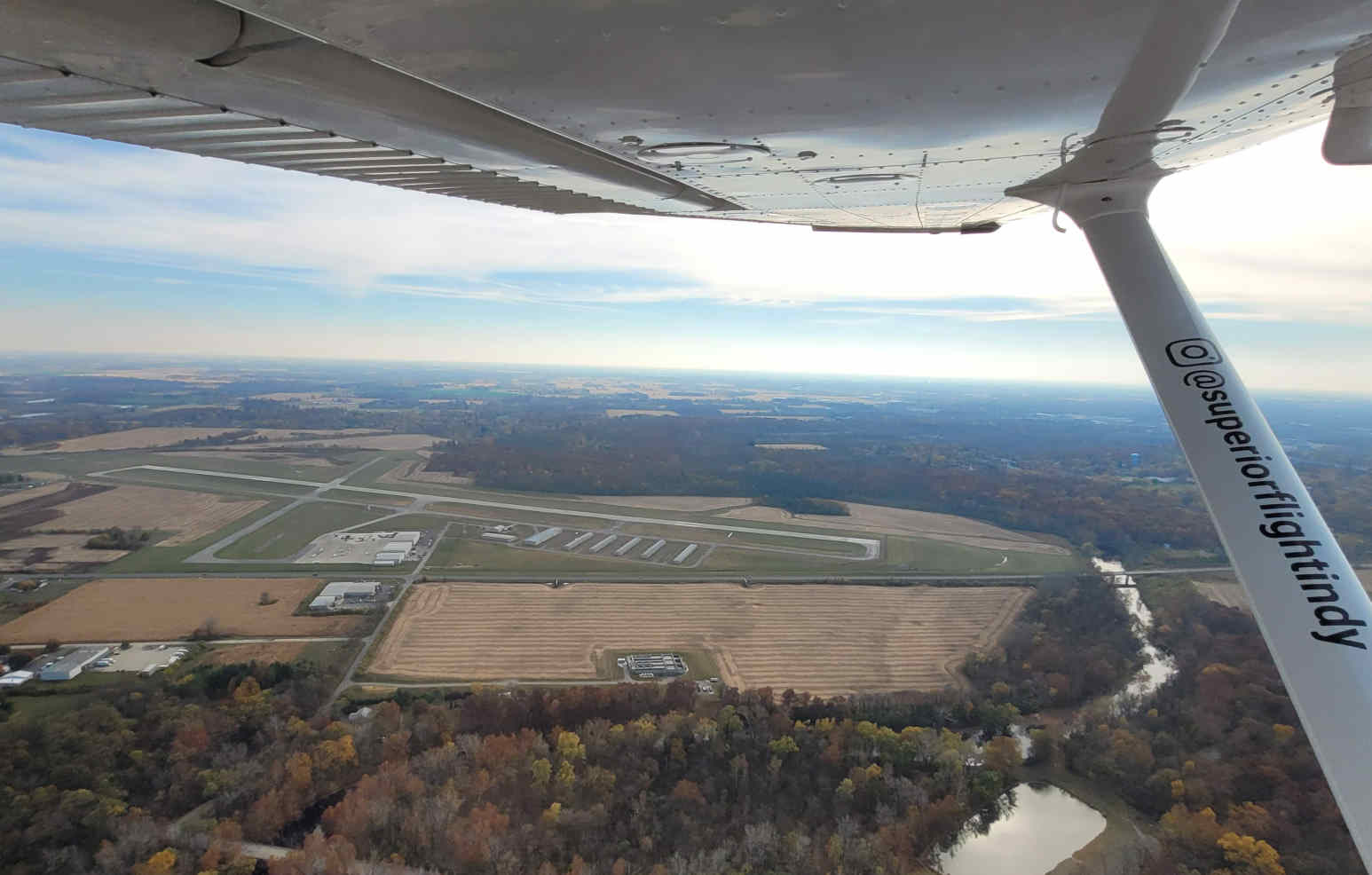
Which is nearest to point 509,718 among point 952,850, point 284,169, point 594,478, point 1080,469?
point 952,850

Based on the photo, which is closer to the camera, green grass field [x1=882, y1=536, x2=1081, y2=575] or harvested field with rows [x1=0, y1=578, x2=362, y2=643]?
harvested field with rows [x1=0, y1=578, x2=362, y2=643]

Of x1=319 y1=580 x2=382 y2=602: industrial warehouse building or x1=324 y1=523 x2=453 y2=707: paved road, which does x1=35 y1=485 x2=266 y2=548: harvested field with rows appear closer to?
x1=319 y1=580 x2=382 y2=602: industrial warehouse building

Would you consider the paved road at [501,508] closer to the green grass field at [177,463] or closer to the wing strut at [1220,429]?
the green grass field at [177,463]

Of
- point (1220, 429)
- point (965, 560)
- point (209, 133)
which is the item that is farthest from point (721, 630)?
point (209, 133)

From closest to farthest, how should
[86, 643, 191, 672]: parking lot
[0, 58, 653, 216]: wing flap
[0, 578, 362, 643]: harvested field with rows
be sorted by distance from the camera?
[0, 58, 653, 216]: wing flap
[86, 643, 191, 672]: parking lot
[0, 578, 362, 643]: harvested field with rows

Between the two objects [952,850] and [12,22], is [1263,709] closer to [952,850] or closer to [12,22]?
[952,850]

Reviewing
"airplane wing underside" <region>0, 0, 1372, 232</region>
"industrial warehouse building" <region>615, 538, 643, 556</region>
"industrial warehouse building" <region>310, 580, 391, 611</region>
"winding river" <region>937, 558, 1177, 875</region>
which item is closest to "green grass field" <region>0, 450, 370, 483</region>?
"industrial warehouse building" <region>310, 580, 391, 611</region>

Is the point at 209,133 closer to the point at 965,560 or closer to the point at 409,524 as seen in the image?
the point at 965,560
